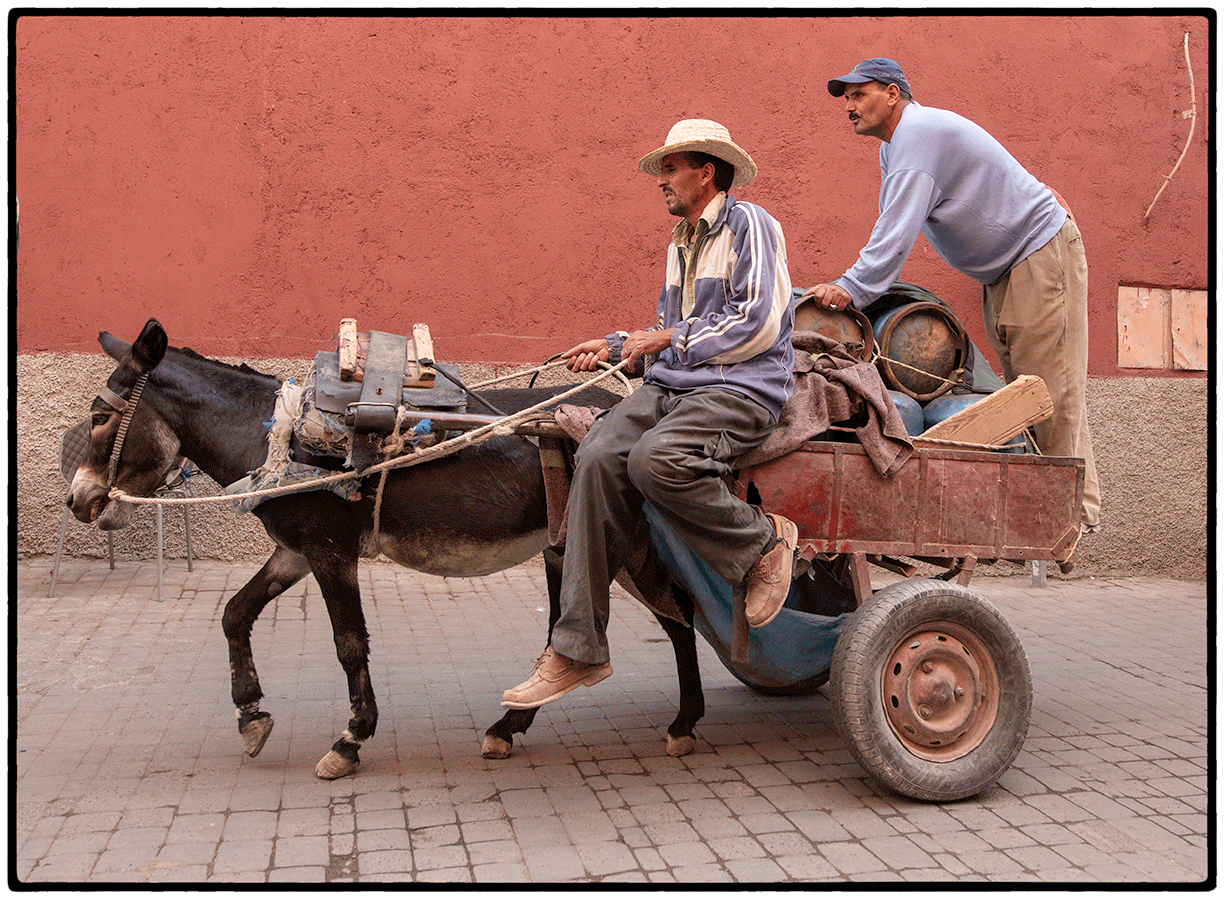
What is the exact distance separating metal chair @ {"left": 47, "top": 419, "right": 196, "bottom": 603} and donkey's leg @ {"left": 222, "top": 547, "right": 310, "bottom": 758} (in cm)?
55

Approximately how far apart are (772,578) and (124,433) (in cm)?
236

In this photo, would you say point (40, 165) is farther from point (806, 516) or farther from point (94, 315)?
point (806, 516)

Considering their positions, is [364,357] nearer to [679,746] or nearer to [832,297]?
[832,297]

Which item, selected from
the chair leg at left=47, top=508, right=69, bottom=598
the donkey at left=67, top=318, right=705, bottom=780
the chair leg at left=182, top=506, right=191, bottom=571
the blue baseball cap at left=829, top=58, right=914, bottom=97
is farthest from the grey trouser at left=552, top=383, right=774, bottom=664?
the chair leg at left=47, top=508, right=69, bottom=598

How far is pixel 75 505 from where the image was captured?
3.50 metres

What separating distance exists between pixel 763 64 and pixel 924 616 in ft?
16.1

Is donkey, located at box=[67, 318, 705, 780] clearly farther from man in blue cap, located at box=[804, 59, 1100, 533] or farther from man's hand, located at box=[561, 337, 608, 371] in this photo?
man in blue cap, located at box=[804, 59, 1100, 533]

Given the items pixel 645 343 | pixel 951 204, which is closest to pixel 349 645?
pixel 645 343

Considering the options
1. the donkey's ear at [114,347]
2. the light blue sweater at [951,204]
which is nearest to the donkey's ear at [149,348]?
the donkey's ear at [114,347]

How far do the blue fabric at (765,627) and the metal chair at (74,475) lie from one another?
194cm

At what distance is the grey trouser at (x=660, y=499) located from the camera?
3006 millimetres

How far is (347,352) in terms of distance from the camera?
3.40 meters

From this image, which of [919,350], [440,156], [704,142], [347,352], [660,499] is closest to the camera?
[660,499]

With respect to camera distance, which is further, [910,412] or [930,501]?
[910,412]
